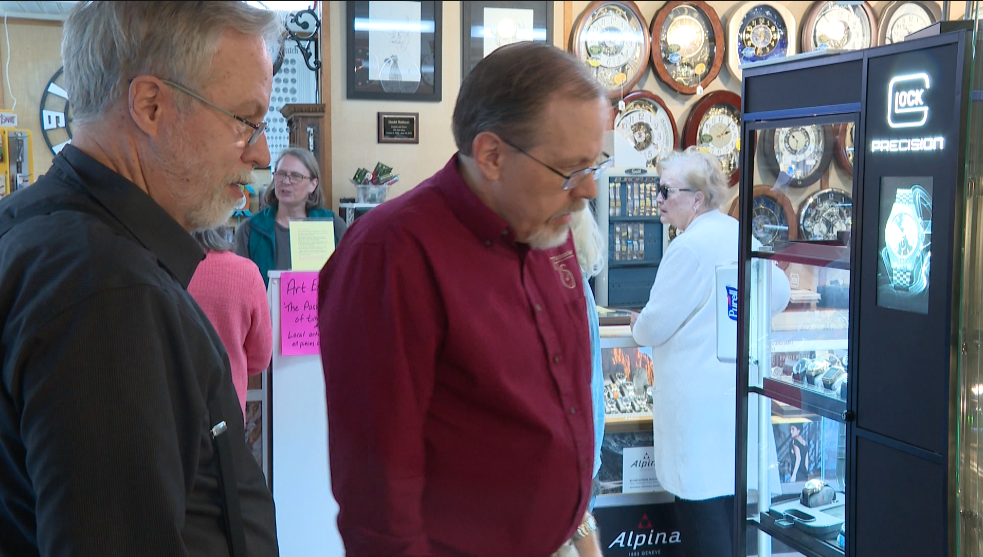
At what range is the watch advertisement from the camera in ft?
7.12

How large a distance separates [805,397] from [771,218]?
2.02 feet

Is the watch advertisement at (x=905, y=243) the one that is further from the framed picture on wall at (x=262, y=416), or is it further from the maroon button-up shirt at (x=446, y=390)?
the framed picture on wall at (x=262, y=416)

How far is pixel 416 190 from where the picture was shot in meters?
1.46

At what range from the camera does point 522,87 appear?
1391 millimetres

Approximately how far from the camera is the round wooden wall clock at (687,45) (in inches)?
258

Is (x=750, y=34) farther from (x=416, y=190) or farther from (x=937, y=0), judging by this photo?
(x=416, y=190)

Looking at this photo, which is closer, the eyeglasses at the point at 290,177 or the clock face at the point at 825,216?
the clock face at the point at 825,216

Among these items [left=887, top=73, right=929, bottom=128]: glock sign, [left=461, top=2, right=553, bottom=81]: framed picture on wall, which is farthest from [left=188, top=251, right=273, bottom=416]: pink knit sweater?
[left=461, top=2, right=553, bottom=81]: framed picture on wall

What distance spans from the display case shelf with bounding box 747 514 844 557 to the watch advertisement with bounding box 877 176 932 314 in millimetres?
861

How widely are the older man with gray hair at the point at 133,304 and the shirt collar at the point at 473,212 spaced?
0.35m

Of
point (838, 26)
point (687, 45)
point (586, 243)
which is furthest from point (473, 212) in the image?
point (838, 26)

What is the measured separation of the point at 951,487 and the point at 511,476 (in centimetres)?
133

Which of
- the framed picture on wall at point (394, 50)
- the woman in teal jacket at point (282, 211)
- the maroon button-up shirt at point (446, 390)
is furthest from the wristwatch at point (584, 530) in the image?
the framed picture on wall at point (394, 50)

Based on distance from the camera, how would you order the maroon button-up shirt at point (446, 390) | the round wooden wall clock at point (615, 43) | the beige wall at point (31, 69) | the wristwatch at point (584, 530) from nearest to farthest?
the maroon button-up shirt at point (446, 390)
the wristwatch at point (584, 530)
the round wooden wall clock at point (615, 43)
the beige wall at point (31, 69)
